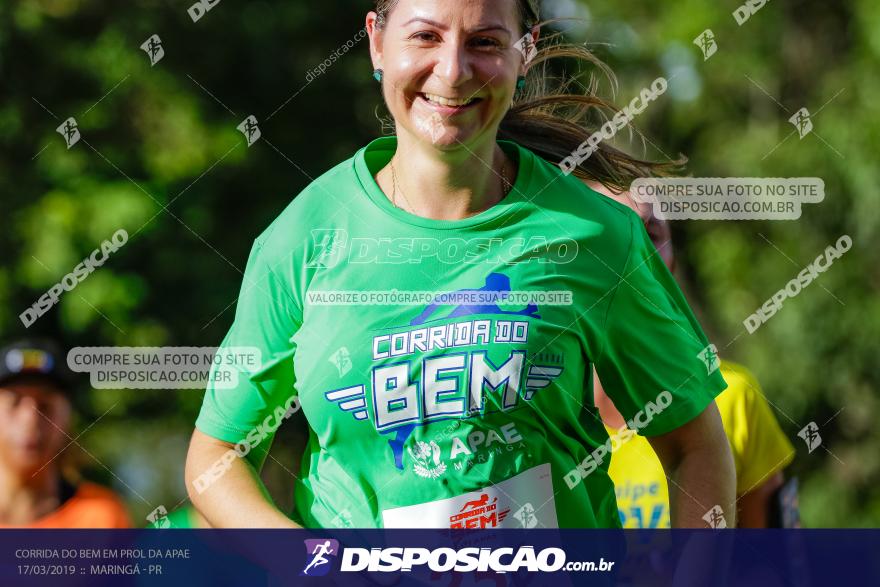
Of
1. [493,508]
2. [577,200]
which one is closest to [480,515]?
[493,508]

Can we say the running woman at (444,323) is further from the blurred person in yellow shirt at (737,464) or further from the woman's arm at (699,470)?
the blurred person in yellow shirt at (737,464)

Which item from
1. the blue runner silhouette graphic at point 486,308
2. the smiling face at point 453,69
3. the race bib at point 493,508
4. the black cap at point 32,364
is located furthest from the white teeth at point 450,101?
the black cap at point 32,364

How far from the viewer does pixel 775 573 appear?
2.61 m

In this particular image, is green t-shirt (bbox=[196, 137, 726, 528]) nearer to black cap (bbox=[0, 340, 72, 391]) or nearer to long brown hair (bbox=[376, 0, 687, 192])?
long brown hair (bbox=[376, 0, 687, 192])

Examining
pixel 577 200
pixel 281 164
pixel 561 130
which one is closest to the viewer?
pixel 577 200

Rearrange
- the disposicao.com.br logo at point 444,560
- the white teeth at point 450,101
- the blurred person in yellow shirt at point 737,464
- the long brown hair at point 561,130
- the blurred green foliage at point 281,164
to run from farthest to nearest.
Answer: the blurred green foliage at point 281,164 → the blurred person in yellow shirt at point 737,464 → the long brown hair at point 561,130 → the disposicao.com.br logo at point 444,560 → the white teeth at point 450,101

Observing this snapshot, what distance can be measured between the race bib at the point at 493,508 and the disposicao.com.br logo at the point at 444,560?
0.07m

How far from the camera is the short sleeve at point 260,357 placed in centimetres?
205

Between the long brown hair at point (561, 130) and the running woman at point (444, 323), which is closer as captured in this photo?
the running woman at point (444, 323)

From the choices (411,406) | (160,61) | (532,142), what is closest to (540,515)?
(411,406)

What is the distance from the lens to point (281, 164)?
4.63 metres

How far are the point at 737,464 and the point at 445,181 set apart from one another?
3.96 feet

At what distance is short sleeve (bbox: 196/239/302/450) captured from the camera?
2.05 m

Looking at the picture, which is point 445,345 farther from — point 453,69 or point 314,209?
point 453,69
